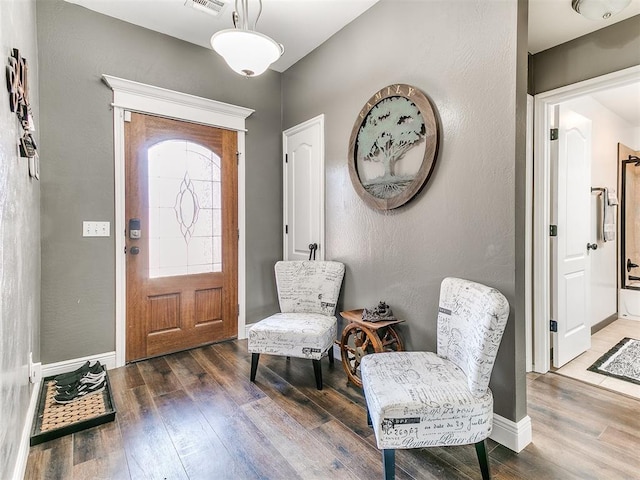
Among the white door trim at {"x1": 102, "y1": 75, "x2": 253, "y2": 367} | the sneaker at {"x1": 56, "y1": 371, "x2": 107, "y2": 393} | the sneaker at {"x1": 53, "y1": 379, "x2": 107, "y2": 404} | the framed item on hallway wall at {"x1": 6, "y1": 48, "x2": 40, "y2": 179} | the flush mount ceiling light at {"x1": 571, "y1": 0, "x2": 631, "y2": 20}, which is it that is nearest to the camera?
the framed item on hallway wall at {"x1": 6, "y1": 48, "x2": 40, "y2": 179}

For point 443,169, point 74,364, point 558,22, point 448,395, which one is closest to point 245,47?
point 443,169

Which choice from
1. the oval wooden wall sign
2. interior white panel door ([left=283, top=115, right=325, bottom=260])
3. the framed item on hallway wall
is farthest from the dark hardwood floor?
the framed item on hallway wall

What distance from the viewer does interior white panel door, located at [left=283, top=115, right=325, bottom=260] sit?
3012 millimetres

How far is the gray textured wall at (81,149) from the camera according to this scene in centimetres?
239

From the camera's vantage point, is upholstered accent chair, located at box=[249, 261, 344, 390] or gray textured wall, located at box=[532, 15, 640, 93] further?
upholstered accent chair, located at box=[249, 261, 344, 390]

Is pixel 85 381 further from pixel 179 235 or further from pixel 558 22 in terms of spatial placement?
pixel 558 22

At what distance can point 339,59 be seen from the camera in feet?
9.23

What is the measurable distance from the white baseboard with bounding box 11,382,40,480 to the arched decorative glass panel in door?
1.13m

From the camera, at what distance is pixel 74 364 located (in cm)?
249

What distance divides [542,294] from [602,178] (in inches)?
84.7

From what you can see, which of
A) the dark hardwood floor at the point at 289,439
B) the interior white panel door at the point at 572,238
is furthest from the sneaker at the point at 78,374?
the interior white panel door at the point at 572,238

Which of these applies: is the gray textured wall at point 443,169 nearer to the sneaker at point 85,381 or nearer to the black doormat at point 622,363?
the black doormat at point 622,363

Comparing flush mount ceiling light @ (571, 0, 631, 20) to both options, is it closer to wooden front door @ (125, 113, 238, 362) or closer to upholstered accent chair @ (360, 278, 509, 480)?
upholstered accent chair @ (360, 278, 509, 480)

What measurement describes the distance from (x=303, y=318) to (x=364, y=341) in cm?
56
